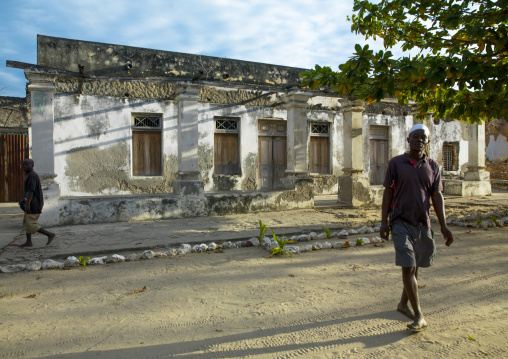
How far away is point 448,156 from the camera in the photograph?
18281mm

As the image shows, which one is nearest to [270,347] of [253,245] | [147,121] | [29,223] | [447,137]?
[253,245]

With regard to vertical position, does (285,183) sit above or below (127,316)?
above

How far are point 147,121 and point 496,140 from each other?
27.6m

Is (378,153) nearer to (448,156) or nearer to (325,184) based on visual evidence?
(325,184)

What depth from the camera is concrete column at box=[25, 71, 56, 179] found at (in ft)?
25.1

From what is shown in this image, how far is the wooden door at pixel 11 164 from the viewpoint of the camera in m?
12.9

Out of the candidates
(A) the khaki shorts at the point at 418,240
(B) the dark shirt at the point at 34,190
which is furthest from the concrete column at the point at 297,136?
(A) the khaki shorts at the point at 418,240

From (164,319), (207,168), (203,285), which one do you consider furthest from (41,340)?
(207,168)

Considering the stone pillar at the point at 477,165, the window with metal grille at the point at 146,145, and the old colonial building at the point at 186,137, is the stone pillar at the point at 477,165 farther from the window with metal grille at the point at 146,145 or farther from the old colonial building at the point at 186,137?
the window with metal grille at the point at 146,145

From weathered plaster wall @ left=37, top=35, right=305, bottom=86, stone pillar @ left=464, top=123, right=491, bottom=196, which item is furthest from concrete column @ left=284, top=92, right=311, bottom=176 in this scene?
stone pillar @ left=464, top=123, right=491, bottom=196

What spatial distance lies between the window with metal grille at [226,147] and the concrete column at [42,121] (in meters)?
→ 6.10

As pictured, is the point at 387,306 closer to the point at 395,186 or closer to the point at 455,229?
the point at 395,186

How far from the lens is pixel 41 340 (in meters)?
2.88

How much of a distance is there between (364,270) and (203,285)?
2039mm
